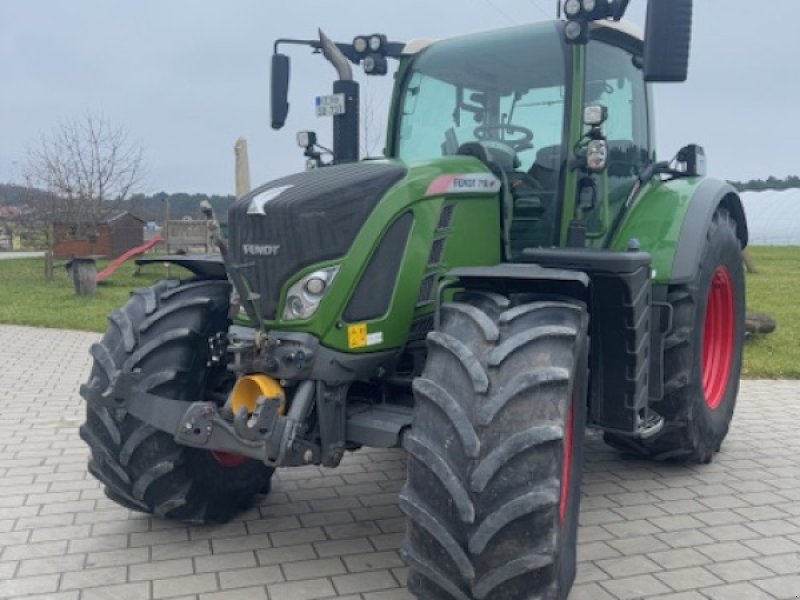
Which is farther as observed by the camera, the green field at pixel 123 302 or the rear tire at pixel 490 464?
the green field at pixel 123 302

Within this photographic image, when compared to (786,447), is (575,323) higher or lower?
higher

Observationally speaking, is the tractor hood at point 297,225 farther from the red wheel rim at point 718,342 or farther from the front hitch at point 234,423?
the red wheel rim at point 718,342

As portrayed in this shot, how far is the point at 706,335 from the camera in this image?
5.45 m

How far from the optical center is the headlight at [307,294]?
3.41 m

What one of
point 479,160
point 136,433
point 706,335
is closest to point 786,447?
point 706,335

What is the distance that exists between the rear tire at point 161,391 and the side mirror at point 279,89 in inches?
50.8

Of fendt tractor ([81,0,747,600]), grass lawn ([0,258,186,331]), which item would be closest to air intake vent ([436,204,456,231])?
fendt tractor ([81,0,747,600])

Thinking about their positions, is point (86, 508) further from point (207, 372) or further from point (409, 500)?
point (409, 500)

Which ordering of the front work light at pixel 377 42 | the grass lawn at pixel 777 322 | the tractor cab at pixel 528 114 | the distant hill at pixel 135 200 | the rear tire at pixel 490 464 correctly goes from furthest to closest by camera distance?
the distant hill at pixel 135 200, the grass lawn at pixel 777 322, the front work light at pixel 377 42, the tractor cab at pixel 528 114, the rear tire at pixel 490 464

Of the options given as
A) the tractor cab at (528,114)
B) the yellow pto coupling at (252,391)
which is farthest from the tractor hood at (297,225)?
the tractor cab at (528,114)

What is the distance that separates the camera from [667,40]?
3.46m

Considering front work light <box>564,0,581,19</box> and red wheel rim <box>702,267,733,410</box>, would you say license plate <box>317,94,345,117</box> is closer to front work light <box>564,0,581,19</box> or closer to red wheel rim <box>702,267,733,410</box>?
front work light <box>564,0,581,19</box>

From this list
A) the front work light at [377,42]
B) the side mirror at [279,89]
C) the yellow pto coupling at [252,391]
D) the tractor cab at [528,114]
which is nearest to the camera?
the yellow pto coupling at [252,391]

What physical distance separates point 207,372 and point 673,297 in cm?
248
